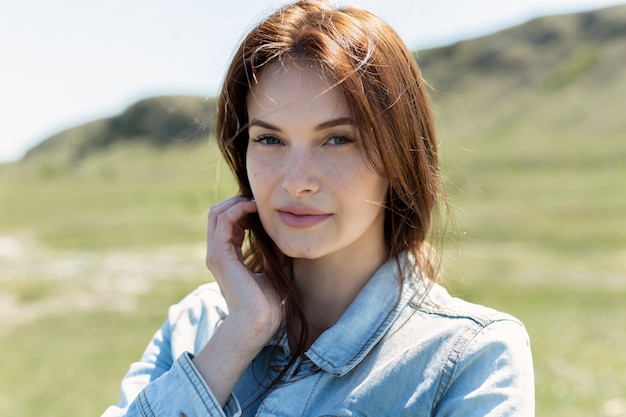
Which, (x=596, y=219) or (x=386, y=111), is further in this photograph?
(x=596, y=219)

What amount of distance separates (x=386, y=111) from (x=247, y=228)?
0.82 metres

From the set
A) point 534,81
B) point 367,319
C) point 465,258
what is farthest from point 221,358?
point 534,81

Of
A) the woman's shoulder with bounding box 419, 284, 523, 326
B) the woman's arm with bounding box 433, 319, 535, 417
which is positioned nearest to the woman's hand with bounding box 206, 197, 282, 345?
the woman's shoulder with bounding box 419, 284, 523, 326

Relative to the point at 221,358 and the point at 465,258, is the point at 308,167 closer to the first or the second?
the point at 221,358

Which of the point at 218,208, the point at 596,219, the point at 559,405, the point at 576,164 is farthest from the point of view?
the point at 576,164

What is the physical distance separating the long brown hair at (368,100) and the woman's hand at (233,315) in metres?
0.15

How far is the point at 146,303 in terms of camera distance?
1761 centimetres

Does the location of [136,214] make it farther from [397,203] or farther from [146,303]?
[397,203]

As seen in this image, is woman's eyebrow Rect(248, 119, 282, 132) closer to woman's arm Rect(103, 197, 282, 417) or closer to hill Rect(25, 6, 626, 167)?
woman's arm Rect(103, 197, 282, 417)

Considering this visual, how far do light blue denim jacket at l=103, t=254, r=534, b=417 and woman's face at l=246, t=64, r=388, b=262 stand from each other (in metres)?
0.27

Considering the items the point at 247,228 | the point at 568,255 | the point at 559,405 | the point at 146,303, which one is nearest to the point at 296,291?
the point at 247,228

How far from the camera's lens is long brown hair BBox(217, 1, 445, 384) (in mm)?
2393

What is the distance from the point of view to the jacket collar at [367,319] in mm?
2346

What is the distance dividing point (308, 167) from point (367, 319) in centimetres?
57
